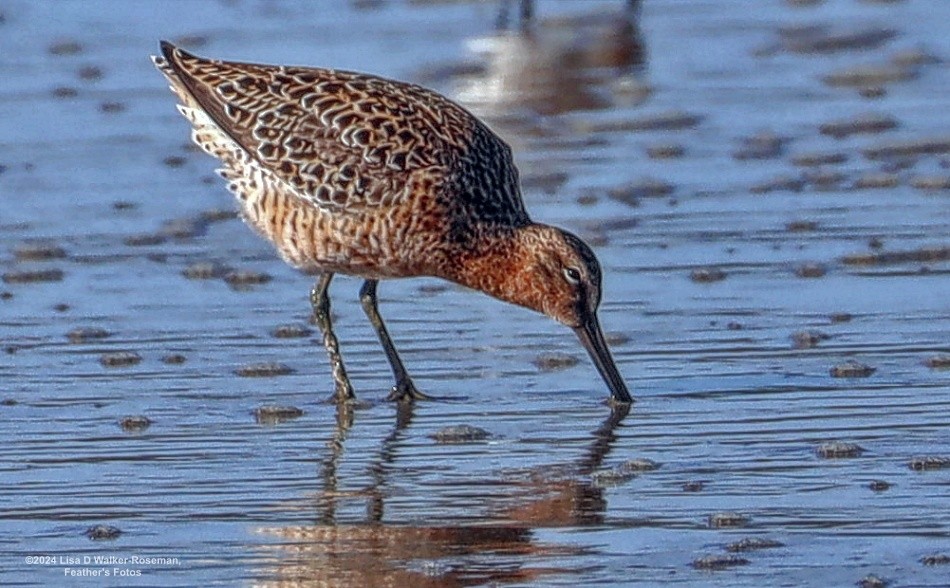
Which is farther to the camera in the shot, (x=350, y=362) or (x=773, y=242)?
(x=773, y=242)

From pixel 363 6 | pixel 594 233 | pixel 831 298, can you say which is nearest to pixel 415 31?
pixel 363 6

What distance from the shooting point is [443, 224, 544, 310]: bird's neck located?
304 inches

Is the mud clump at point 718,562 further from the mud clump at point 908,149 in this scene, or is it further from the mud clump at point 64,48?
the mud clump at point 64,48

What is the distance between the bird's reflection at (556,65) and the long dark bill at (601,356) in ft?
16.1

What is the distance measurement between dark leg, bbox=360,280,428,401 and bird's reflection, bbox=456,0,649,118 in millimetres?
4380

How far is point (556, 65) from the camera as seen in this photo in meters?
14.3

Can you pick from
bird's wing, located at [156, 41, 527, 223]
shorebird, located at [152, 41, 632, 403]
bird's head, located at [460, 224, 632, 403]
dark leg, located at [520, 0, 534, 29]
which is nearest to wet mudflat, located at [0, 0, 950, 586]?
bird's head, located at [460, 224, 632, 403]

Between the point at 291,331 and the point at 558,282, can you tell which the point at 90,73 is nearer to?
the point at 291,331

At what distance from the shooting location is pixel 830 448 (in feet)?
22.0

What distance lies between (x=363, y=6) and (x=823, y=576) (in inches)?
416

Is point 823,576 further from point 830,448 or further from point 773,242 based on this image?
point 773,242

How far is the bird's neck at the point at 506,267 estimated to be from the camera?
7.73 meters

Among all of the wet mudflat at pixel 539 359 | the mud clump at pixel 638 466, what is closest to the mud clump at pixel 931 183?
the wet mudflat at pixel 539 359

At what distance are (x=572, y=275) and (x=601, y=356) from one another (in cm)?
27
